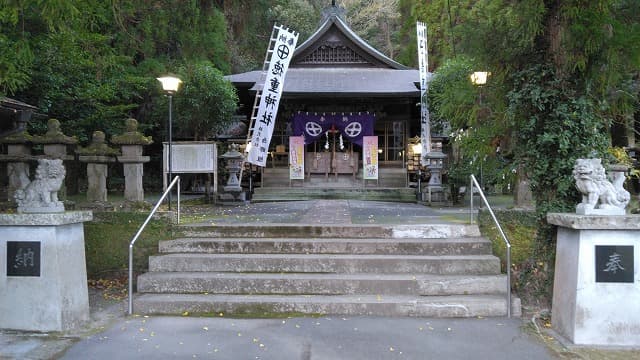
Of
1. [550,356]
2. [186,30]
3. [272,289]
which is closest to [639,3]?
[550,356]

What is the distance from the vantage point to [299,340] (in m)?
4.43

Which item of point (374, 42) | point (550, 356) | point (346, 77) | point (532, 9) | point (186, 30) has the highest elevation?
point (374, 42)

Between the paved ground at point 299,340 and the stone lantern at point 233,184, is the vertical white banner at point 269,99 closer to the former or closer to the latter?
the stone lantern at point 233,184

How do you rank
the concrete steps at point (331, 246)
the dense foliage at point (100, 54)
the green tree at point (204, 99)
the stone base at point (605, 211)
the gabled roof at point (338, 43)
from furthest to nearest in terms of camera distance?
the gabled roof at point (338, 43) → the green tree at point (204, 99) → the concrete steps at point (331, 246) → the dense foliage at point (100, 54) → the stone base at point (605, 211)

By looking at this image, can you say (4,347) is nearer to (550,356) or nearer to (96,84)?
(550,356)

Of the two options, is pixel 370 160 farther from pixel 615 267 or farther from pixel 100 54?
pixel 615 267

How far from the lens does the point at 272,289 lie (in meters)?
5.53

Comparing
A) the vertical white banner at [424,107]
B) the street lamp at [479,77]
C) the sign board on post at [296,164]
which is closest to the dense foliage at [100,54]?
the sign board on post at [296,164]

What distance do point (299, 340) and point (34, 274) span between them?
109 inches

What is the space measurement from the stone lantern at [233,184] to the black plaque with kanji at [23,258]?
844cm

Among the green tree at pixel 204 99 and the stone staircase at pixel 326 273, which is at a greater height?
the green tree at pixel 204 99

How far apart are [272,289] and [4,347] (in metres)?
2.69

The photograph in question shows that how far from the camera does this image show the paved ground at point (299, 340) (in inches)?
162

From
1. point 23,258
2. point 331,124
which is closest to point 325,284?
point 23,258
